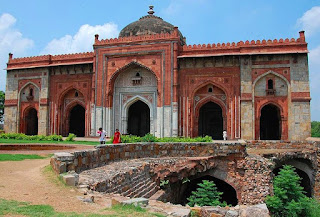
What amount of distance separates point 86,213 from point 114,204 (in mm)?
412

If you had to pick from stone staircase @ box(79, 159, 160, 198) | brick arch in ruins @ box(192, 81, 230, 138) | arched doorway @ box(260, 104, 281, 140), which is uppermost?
brick arch in ruins @ box(192, 81, 230, 138)

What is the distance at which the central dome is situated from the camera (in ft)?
68.9

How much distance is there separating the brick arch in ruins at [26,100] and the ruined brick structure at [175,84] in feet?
0.23

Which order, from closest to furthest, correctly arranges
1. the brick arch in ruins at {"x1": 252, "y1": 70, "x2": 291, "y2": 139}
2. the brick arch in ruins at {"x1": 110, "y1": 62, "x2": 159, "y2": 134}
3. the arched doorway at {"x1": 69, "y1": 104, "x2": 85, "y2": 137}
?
1. the brick arch in ruins at {"x1": 252, "y1": 70, "x2": 291, "y2": 139}
2. the brick arch in ruins at {"x1": 110, "y1": 62, "x2": 159, "y2": 134}
3. the arched doorway at {"x1": 69, "y1": 104, "x2": 85, "y2": 137}

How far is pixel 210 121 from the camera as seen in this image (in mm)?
21594

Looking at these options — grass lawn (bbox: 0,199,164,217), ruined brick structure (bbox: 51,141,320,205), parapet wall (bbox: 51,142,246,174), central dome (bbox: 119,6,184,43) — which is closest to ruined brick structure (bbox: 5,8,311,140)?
central dome (bbox: 119,6,184,43)

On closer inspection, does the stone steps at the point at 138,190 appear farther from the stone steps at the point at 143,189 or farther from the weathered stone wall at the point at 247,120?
the weathered stone wall at the point at 247,120

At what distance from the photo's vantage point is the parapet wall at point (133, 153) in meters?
5.29

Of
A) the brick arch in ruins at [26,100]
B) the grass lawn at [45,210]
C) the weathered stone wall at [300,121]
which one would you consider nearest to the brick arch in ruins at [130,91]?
the brick arch in ruins at [26,100]

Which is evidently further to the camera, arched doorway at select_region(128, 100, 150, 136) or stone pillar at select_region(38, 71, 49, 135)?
arched doorway at select_region(128, 100, 150, 136)

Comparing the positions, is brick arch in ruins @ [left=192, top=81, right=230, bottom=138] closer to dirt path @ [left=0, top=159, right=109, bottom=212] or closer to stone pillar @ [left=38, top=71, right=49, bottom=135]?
stone pillar @ [left=38, top=71, right=49, bottom=135]

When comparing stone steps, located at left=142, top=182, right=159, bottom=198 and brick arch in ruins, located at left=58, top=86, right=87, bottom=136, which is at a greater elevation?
brick arch in ruins, located at left=58, top=86, right=87, bottom=136

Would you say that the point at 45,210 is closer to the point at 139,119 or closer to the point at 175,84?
the point at 175,84

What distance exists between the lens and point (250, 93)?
17031mm
